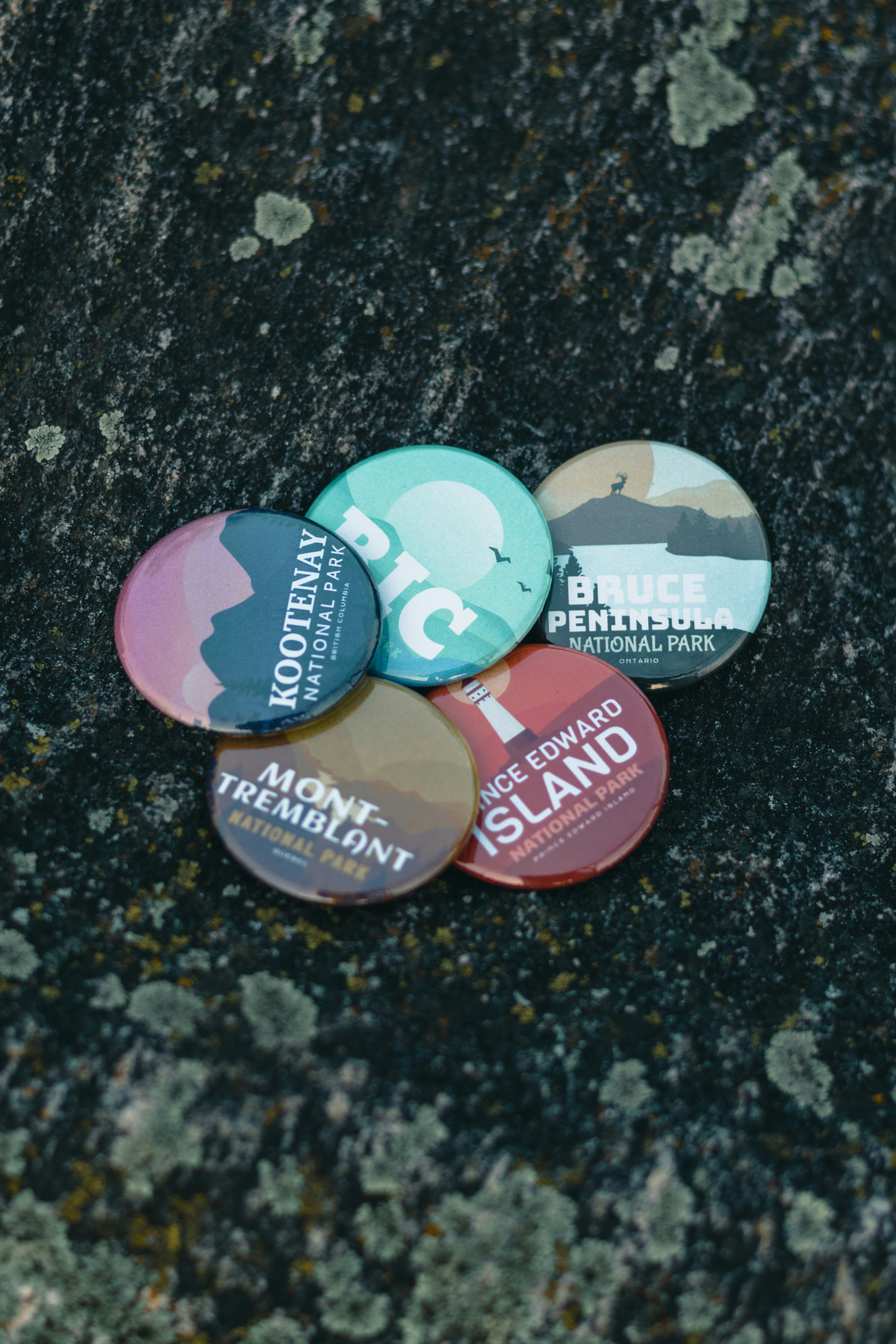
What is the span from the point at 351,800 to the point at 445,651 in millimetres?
429

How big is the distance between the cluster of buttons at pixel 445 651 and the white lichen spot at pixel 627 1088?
0.37 metres

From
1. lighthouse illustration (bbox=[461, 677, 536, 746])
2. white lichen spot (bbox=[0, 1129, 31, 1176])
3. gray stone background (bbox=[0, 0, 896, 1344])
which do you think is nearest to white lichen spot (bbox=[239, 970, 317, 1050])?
gray stone background (bbox=[0, 0, 896, 1344])

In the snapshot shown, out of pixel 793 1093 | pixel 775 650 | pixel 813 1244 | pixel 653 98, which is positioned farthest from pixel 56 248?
pixel 813 1244

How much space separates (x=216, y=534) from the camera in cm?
207

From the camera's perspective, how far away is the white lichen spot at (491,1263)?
4.57 feet

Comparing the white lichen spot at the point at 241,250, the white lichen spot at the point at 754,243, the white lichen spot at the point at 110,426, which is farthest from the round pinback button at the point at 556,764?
the white lichen spot at the point at 241,250

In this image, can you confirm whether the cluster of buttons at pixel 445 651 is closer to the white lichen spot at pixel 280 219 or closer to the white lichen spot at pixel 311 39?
the white lichen spot at pixel 280 219

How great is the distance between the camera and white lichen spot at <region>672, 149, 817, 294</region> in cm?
236

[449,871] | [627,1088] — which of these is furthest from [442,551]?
[627,1088]

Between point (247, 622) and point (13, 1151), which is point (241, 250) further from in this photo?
point (13, 1151)

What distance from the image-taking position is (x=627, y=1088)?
1.57 meters

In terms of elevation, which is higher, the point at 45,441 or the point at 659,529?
the point at 659,529

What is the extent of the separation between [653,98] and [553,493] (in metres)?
1.13

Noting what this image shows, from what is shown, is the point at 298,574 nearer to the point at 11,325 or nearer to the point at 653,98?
the point at 11,325
